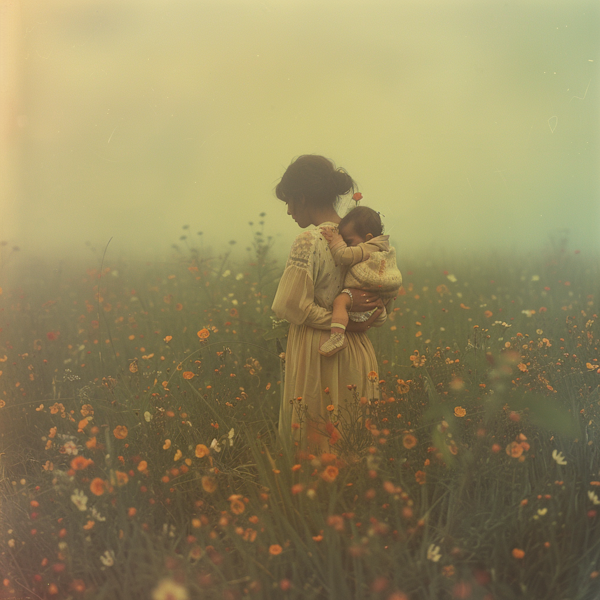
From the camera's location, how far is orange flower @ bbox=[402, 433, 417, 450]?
1961 mm

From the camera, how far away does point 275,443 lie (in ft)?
7.02

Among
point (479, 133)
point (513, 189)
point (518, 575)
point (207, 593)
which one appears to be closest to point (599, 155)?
point (513, 189)

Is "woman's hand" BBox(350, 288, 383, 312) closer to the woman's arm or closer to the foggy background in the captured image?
the woman's arm

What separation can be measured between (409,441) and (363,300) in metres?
0.70

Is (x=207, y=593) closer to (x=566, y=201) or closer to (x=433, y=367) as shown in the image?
(x=433, y=367)

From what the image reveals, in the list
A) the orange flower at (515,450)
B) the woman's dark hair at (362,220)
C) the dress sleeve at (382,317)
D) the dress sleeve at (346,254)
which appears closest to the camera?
the orange flower at (515,450)

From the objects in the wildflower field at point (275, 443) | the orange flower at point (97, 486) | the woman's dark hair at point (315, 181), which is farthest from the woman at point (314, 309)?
the orange flower at point (97, 486)

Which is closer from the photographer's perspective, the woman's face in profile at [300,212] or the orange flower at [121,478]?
the orange flower at [121,478]

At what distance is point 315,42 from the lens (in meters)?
2.38

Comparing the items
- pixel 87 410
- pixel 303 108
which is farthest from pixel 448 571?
pixel 303 108

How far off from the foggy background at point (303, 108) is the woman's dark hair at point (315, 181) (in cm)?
11

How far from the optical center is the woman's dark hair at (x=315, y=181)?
2.27m

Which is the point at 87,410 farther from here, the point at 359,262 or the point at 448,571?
the point at 448,571

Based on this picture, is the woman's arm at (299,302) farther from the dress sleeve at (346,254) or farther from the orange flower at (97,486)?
the orange flower at (97,486)
